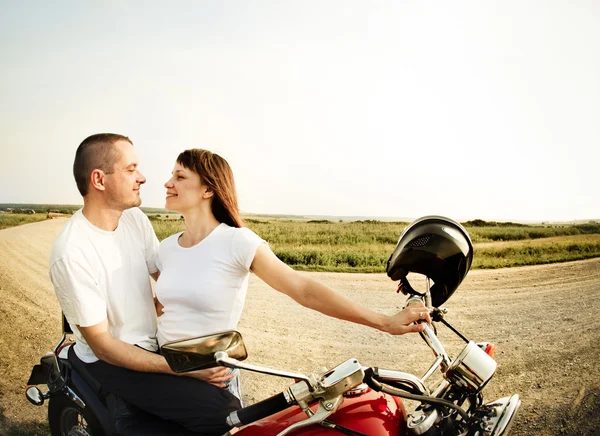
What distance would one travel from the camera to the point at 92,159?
106 inches

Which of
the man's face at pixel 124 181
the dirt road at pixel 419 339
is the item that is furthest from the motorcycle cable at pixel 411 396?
the dirt road at pixel 419 339

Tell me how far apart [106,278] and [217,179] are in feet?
2.60

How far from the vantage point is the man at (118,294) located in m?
2.04

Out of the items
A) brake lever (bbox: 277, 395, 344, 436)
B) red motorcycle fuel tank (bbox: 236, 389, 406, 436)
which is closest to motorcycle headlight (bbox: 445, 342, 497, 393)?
red motorcycle fuel tank (bbox: 236, 389, 406, 436)

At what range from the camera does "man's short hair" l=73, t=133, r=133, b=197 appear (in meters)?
2.69

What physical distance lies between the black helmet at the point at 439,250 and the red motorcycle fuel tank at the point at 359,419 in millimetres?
515

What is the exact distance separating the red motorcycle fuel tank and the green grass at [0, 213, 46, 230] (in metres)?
20.9

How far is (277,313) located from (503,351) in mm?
3534

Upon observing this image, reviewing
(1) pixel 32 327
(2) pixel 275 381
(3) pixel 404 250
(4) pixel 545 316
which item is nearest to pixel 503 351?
(4) pixel 545 316

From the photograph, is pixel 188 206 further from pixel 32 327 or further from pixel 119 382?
pixel 32 327

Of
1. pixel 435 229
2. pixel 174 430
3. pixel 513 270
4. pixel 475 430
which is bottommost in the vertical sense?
pixel 513 270

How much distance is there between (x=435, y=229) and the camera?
6.19 ft

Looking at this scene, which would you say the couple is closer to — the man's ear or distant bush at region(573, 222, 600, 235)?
the man's ear

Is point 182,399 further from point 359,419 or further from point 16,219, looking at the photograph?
point 16,219
